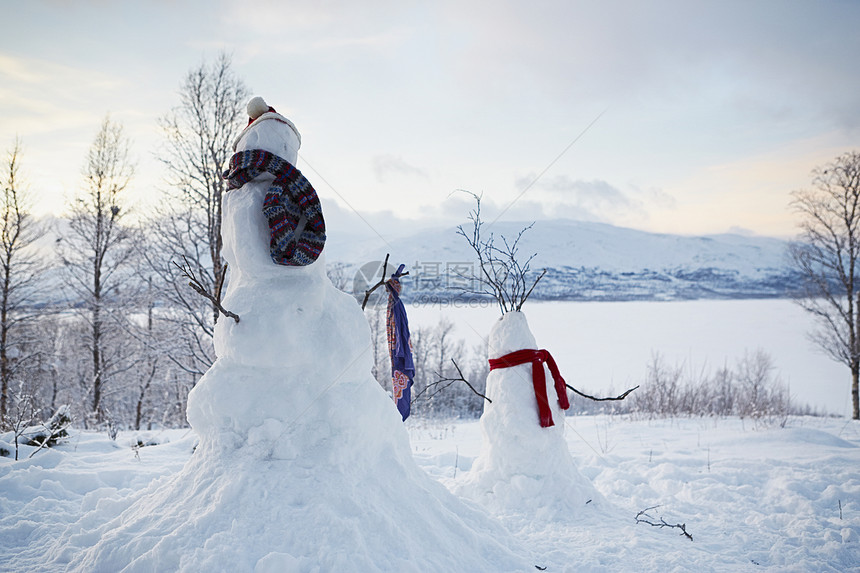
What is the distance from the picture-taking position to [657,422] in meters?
9.13

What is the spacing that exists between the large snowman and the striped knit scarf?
0.04 feet

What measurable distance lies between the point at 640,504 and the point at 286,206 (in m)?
4.35

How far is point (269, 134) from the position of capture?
2922mm

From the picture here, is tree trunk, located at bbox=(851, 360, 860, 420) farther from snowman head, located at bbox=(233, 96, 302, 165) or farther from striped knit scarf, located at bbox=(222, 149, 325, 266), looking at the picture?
snowman head, located at bbox=(233, 96, 302, 165)

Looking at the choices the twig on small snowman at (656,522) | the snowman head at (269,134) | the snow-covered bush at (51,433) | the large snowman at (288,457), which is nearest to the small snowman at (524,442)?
the twig on small snowman at (656,522)

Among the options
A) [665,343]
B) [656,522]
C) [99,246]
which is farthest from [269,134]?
[665,343]

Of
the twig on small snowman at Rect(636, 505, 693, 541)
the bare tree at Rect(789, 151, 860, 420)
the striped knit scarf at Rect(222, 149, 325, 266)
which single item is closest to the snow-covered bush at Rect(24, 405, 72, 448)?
the striped knit scarf at Rect(222, 149, 325, 266)

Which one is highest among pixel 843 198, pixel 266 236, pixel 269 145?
pixel 843 198

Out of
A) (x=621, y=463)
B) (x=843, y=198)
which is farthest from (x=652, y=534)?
(x=843, y=198)

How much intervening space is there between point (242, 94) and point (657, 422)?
11.7 metres

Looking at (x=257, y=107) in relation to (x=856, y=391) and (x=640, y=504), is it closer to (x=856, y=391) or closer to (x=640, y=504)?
(x=640, y=504)

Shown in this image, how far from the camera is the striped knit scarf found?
8.82 ft

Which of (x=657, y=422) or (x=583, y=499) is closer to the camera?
(x=583, y=499)

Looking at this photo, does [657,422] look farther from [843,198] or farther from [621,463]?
[843,198]
